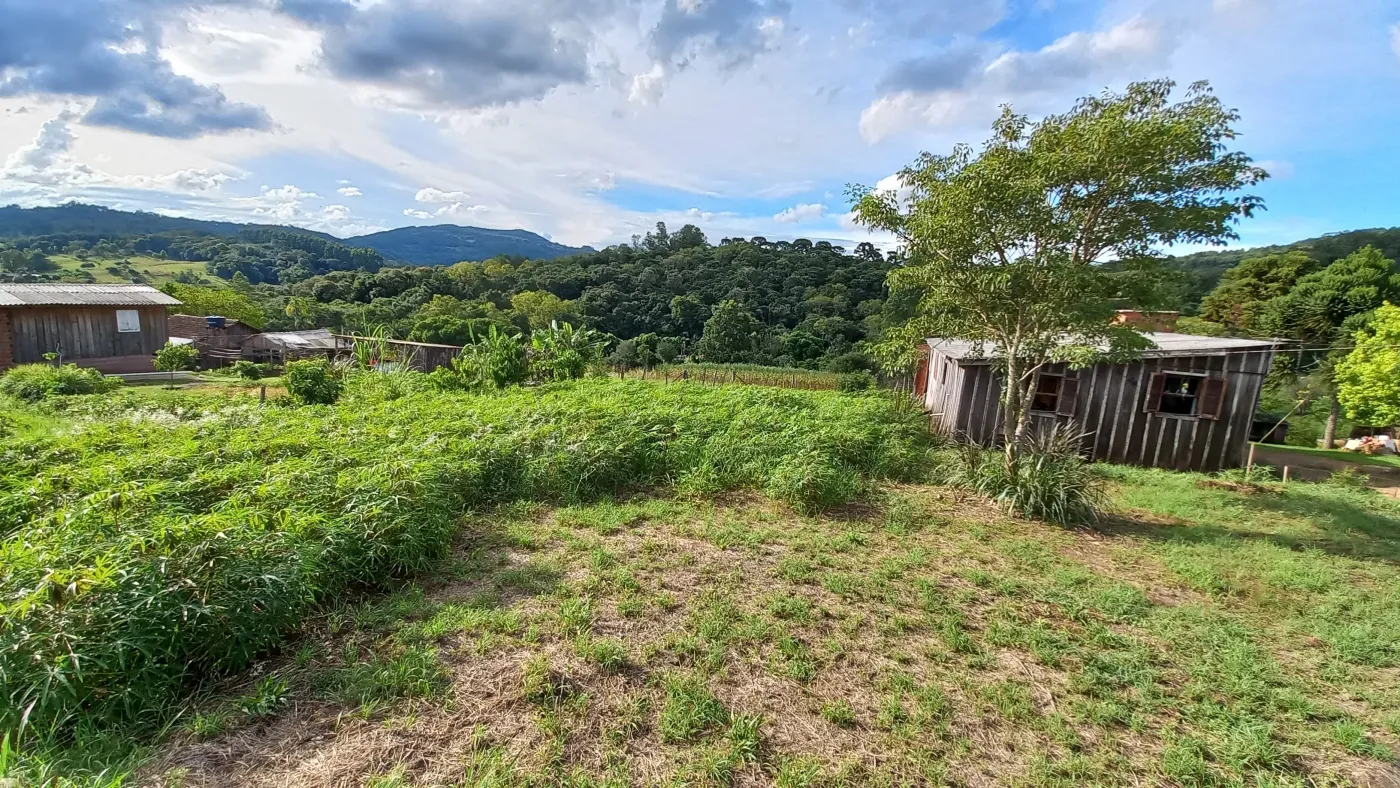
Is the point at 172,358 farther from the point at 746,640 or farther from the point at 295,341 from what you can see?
the point at 746,640

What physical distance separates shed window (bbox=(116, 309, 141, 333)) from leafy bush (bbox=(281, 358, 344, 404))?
1297 centimetres

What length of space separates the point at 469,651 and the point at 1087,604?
4.27 m

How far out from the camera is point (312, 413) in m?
7.83

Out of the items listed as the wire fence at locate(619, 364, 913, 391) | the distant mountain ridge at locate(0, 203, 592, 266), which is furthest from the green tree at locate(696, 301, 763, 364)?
the distant mountain ridge at locate(0, 203, 592, 266)

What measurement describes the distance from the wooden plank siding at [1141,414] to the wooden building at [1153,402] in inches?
0.5

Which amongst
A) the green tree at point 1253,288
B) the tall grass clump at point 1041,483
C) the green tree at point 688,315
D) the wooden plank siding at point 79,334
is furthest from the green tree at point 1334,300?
the wooden plank siding at point 79,334

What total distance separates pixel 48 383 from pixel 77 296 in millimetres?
9618

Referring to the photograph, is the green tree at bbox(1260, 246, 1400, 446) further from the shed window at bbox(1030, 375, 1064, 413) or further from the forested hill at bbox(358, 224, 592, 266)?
the forested hill at bbox(358, 224, 592, 266)

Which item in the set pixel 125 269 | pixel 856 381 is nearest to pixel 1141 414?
pixel 856 381

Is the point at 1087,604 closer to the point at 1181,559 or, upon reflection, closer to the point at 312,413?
the point at 1181,559

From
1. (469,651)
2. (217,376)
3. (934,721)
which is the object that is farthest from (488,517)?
(217,376)

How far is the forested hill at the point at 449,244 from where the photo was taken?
16315 cm

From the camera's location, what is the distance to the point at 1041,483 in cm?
629

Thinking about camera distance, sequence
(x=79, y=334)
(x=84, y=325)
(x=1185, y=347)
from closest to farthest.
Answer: (x=1185, y=347) → (x=79, y=334) → (x=84, y=325)
